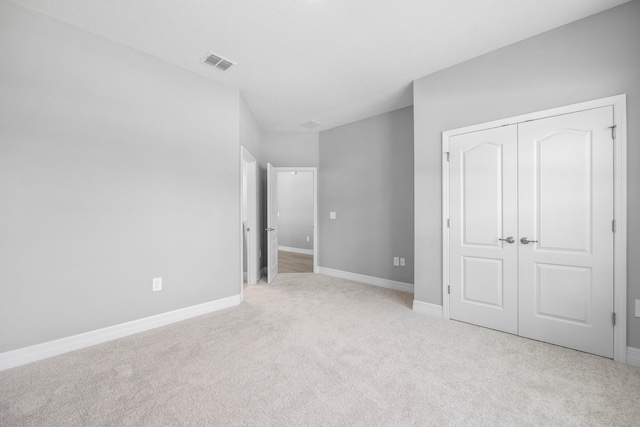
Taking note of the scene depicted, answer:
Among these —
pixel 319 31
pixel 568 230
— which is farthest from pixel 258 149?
pixel 568 230

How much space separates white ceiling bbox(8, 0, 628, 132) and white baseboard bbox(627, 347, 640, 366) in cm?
267

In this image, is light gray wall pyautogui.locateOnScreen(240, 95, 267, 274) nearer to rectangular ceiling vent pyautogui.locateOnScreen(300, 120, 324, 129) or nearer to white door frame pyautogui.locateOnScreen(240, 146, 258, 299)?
white door frame pyautogui.locateOnScreen(240, 146, 258, 299)

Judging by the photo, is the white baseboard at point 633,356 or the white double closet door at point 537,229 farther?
the white double closet door at point 537,229

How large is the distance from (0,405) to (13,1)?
9.13 feet

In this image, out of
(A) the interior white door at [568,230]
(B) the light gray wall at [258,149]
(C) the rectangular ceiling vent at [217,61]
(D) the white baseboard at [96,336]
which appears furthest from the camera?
(B) the light gray wall at [258,149]

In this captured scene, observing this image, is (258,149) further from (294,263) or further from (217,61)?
(294,263)

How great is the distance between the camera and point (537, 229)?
2408 millimetres

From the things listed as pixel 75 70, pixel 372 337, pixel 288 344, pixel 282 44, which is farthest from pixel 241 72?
pixel 372 337

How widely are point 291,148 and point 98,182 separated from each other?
10.8ft

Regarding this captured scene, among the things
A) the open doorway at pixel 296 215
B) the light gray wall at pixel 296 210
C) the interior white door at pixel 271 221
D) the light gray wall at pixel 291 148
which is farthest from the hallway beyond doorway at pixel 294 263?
the light gray wall at pixel 291 148

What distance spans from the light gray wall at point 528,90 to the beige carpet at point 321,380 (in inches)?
27.7

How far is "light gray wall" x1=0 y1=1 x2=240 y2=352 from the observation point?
2.00m

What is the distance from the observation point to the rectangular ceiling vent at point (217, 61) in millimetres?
2680

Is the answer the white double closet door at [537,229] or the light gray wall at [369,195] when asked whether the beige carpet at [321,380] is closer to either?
the white double closet door at [537,229]
